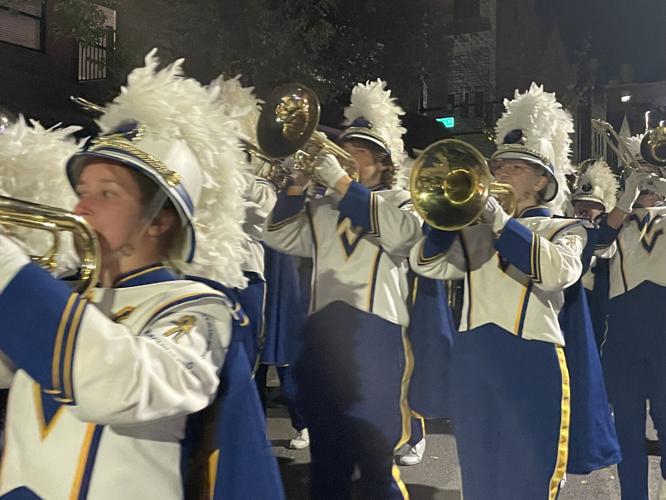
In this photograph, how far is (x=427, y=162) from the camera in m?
3.30

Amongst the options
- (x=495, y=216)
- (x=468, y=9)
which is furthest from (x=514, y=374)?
(x=468, y=9)

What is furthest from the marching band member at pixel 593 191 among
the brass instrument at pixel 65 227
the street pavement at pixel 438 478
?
the brass instrument at pixel 65 227

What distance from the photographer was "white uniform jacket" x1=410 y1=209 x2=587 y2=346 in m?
3.04

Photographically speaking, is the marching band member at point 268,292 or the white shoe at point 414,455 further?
the white shoe at point 414,455

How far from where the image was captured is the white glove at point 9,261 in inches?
49.8

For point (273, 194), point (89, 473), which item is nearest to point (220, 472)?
point (89, 473)

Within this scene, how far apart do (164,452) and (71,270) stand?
2.94 feet

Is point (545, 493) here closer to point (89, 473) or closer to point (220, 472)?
point (220, 472)

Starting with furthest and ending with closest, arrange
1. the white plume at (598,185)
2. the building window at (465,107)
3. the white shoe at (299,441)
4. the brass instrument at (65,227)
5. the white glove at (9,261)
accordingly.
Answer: the building window at (465,107)
the white plume at (598,185)
the white shoe at (299,441)
the brass instrument at (65,227)
the white glove at (9,261)

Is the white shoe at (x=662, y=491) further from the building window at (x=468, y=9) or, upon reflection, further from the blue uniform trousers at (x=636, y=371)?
the building window at (x=468, y=9)

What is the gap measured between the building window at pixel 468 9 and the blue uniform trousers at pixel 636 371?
66.4ft

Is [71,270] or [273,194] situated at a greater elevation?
[273,194]

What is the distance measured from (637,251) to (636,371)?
72 cm

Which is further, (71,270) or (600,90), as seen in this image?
(600,90)
